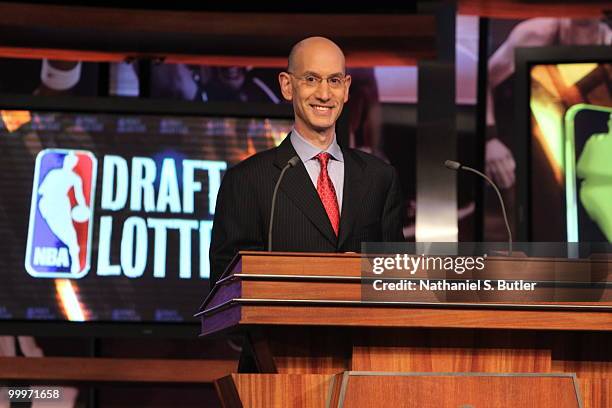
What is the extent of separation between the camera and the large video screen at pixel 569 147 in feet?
17.6

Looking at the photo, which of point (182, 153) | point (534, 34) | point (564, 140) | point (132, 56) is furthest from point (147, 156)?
point (534, 34)

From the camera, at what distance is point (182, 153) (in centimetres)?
560

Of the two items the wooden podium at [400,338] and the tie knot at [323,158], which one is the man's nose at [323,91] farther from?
the wooden podium at [400,338]

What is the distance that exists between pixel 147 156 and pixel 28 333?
37.3 inches

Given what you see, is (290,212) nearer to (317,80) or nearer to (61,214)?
(317,80)

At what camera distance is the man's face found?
118 inches

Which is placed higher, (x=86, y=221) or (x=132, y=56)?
(x=132, y=56)

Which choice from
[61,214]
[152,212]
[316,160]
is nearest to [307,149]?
[316,160]

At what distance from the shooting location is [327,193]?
2928mm

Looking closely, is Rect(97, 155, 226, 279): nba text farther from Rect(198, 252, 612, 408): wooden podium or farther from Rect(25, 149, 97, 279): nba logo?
Rect(198, 252, 612, 408): wooden podium

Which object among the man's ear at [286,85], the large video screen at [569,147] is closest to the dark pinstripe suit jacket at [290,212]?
the man's ear at [286,85]

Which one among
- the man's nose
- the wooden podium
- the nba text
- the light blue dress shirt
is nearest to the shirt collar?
the light blue dress shirt

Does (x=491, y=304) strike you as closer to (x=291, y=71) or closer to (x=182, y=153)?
(x=291, y=71)

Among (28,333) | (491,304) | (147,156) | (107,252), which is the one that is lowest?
(491,304)
